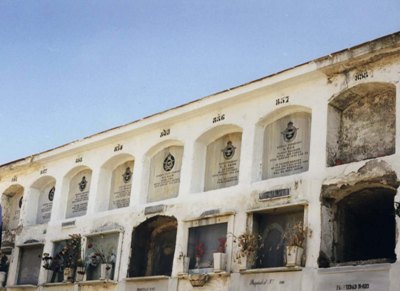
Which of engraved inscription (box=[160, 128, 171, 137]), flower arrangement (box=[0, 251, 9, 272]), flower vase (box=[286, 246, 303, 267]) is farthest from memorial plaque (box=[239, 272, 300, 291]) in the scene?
flower arrangement (box=[0, 251, 9, 272])

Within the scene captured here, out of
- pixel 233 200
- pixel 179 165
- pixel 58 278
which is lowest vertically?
pixel 58 278

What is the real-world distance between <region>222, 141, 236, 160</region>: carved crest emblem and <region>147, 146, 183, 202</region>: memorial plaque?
5.27ft

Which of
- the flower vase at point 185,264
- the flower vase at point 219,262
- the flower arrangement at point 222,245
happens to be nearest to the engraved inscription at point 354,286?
the flower vase at point 219,262

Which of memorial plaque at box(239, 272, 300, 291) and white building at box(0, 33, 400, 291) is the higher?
white building at box(0, 33, 400, 291)

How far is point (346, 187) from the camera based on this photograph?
49.0 feet

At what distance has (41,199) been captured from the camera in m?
24.6

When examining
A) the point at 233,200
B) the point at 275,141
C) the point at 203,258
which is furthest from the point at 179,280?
the point at 275,141

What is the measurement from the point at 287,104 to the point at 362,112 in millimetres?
1916

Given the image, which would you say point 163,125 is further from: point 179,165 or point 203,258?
point 203,258

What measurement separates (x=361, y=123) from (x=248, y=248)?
379 centimetres

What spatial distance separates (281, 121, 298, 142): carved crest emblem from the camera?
16.9 metres

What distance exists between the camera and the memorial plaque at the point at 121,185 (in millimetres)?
21156

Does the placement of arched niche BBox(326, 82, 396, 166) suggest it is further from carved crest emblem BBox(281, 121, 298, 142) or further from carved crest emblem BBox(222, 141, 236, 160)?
carved crest emblem BBox(222, 141, 236, 160)

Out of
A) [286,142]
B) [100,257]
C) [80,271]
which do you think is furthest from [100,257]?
[286,142]
